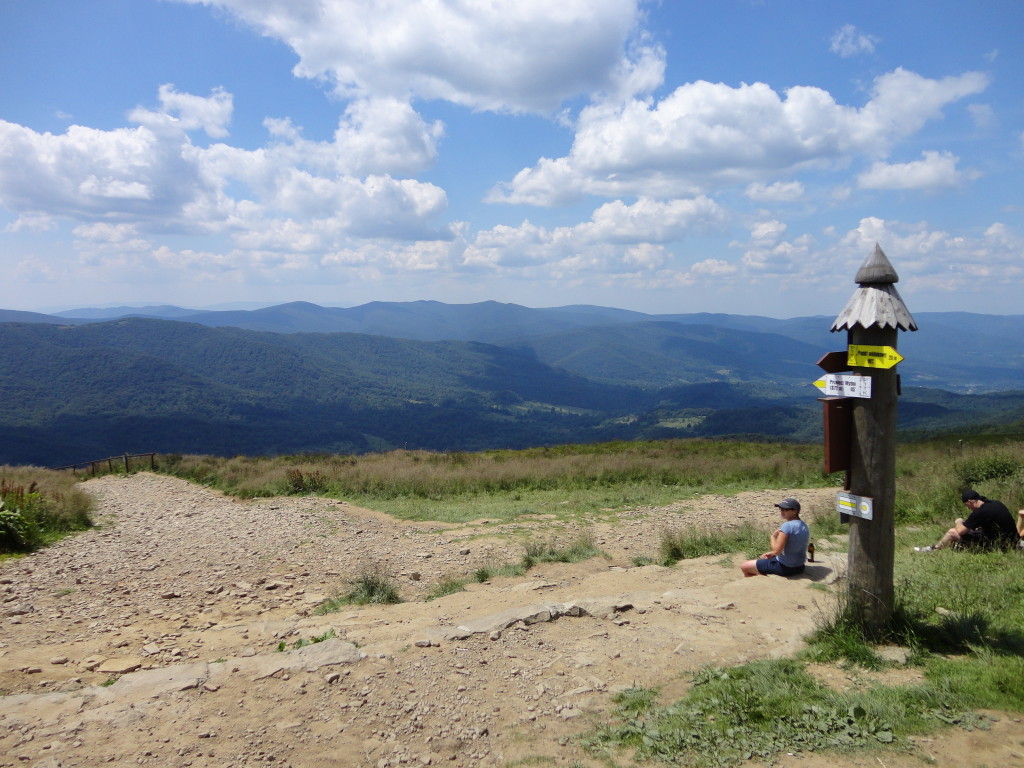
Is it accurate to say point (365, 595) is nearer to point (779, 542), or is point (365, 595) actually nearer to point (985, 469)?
point (779, 542)

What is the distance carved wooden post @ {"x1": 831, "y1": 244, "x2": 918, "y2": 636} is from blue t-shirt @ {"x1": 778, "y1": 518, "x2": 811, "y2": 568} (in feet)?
6.51

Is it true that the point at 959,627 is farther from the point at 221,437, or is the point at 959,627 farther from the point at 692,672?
the point at 221,437

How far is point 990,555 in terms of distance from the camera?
7039 millimetres

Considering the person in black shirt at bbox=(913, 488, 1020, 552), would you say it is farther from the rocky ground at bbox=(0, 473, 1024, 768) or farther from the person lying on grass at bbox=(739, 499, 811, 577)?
the person lying on grass at bbox=(739, 499, 811, 577)

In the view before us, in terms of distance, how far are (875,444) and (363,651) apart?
5037mm

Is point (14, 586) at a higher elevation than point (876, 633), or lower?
lower

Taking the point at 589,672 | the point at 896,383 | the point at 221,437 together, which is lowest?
the point at 221,437

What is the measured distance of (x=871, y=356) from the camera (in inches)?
190

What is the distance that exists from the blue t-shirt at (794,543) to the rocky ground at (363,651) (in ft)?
0.95

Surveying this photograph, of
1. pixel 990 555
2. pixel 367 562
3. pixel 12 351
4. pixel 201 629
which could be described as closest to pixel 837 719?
pixel 990 555

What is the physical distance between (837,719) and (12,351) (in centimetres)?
20832

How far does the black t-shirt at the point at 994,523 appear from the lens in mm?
7375

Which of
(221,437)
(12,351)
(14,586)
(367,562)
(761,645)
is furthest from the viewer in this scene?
(12,351)

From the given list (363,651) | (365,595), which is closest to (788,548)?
(363,651)
